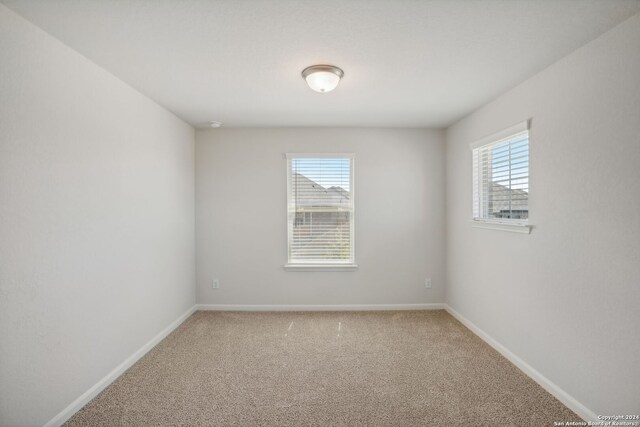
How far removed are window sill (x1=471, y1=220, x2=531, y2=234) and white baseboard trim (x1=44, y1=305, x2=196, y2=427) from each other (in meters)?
3.56

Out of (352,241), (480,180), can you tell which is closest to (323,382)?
(352,241)

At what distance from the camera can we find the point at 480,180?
11.4 feet

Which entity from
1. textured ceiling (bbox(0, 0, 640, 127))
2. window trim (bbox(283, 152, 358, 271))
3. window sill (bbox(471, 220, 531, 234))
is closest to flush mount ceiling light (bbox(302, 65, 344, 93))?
textured ceiling (bbox(0, 0, 640, 127))

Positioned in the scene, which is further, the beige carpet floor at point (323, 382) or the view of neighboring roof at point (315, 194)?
the view of neighboring roof at point (315, 194)

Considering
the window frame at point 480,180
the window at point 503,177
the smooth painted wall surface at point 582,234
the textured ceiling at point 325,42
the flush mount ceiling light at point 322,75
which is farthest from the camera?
the window at point 503,177

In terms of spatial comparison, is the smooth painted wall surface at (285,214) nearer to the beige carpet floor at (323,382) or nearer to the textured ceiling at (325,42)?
the beige carpet floor at (323,382)

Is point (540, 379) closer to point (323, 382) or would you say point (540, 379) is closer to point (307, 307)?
point (323, 382)

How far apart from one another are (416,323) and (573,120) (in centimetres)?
259

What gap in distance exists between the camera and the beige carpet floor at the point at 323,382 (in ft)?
6.89

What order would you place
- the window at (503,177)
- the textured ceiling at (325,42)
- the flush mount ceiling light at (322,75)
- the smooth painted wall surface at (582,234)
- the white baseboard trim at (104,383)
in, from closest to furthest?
the textured ceiling at (325,42) → the smooth painted wall surface at (582,234) → the white baseboard trim at (104,383) → the flush mount ceiling light at (322,75) → the window at (503,177)

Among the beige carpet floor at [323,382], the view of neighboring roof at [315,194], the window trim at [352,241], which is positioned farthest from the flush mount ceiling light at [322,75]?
the beige carpet floor at [323,382]

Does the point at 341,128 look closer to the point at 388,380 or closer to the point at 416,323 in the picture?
the point at 416,323

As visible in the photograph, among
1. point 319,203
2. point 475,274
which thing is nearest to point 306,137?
point 319,203

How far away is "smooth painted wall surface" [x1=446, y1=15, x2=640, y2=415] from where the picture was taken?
1809 mm
